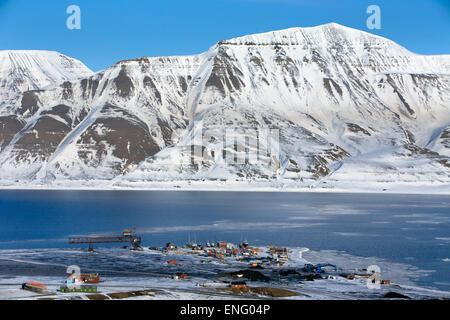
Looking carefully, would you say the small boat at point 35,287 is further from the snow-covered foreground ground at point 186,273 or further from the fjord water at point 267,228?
the fjord water at point 267,228

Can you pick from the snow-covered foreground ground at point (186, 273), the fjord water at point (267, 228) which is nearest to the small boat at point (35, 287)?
the snow-covered foreground ground at point (186, 273)

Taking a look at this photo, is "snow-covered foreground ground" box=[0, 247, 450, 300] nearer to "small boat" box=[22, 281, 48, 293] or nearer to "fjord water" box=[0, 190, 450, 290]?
"small boat" box=[22, 281, 48, 293]

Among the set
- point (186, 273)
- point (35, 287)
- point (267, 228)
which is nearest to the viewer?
point (35, 287)

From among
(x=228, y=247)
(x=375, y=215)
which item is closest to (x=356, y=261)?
(x=228, y=247)

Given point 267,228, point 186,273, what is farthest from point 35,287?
point 267,228

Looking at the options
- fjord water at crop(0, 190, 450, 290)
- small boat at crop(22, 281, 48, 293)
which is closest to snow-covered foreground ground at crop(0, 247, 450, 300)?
small boat at crop(22, 281, 48, 293)

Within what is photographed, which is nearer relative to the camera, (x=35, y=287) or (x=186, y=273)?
(x=35, y=287)

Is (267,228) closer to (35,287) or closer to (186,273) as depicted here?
(186,273)

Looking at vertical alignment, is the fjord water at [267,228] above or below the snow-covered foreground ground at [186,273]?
above
